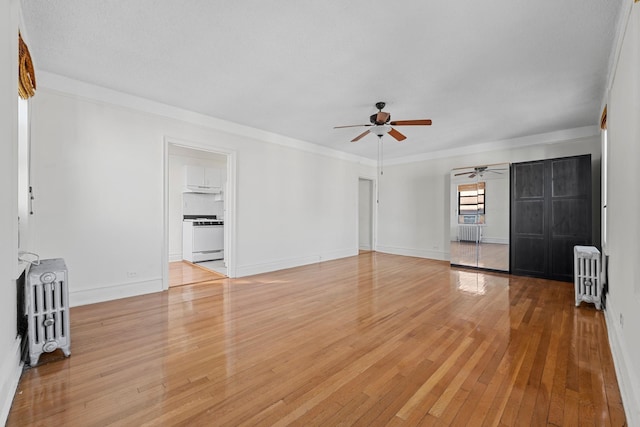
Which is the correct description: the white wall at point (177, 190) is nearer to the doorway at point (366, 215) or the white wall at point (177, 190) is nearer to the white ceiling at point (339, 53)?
the white ceiling at point (339, 53)

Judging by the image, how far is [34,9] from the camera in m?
2.14

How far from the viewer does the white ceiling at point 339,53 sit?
213 centimetres

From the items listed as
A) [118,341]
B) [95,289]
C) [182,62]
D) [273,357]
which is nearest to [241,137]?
[182,62]

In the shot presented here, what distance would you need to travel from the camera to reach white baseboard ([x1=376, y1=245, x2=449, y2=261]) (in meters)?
6.61

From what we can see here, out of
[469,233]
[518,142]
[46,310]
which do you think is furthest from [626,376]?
[518,142]

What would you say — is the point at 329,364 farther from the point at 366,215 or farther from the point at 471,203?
the point at 366,215

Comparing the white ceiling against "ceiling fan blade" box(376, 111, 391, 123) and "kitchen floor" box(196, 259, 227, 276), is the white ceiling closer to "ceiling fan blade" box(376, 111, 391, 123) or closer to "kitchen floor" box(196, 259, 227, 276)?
"ceiling fan blade" box(376, 111, 391, 123)

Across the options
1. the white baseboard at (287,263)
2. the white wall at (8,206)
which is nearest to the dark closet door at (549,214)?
the white baseboard at (287,263)

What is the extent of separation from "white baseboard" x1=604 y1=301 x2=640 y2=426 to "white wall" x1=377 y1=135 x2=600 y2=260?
162 inches

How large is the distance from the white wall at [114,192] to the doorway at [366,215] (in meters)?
3.53

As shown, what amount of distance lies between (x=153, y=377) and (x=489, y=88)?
4387 mm

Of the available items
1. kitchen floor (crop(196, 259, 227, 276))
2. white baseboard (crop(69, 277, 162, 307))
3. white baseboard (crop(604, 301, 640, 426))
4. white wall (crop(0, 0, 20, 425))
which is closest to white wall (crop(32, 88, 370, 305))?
white baseboard (crop(69, 277, 162, 307))

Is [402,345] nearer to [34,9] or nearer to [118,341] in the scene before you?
[118,341]

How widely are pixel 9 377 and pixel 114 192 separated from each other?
94.7 inches
